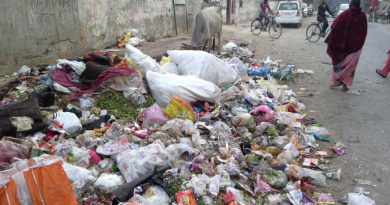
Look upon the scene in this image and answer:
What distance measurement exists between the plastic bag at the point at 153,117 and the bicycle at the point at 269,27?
12.0 meters

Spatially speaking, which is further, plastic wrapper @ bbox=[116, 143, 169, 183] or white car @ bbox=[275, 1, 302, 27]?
white car @ bbox=[275, 1, 302, 27]

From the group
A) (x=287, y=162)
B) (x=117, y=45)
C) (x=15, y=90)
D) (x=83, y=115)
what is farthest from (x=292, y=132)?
(x=117, y=45)

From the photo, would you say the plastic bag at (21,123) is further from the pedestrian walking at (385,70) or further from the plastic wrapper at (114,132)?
the pedestrian walking at (385,70)

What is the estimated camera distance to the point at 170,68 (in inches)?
254

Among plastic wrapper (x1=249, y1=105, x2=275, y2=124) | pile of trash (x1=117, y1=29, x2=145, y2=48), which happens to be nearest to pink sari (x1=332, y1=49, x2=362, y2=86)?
plastic wrapper (x1=249, y1=105, x2=275, y2=124)

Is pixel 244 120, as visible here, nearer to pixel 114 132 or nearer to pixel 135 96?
pixel 135 96

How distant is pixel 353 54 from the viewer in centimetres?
695

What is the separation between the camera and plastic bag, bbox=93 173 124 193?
3203mm

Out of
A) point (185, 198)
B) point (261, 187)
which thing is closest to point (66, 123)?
point (185, 198)

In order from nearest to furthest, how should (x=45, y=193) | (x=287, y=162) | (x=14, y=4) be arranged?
(x=45, y=193) → (x=287, y=162) → (x=14, y=4)

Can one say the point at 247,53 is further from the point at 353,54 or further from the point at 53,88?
the point at 53,88

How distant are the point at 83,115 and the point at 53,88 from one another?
77 cm

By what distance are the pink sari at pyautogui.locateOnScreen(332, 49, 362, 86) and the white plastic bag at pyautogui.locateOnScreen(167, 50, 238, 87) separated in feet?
6.61

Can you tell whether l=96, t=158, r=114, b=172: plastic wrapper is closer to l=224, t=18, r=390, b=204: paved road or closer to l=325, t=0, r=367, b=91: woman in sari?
l=224, t=18, r=390, b=204: paved road
